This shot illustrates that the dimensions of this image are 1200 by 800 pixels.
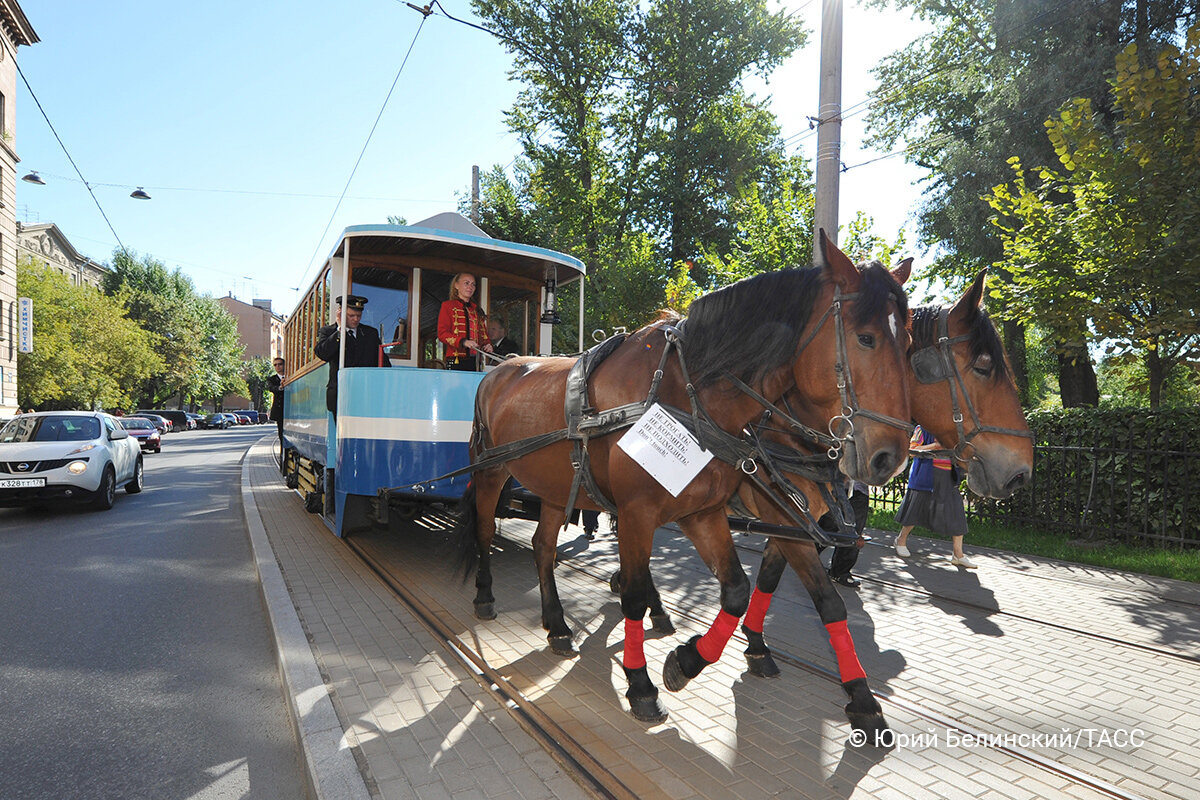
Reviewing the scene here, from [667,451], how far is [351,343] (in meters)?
4.52

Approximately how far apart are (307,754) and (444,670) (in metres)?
1.11

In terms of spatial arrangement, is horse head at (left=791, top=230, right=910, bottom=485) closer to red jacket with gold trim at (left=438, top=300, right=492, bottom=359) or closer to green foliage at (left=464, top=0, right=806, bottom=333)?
red jacket with gold trim at (left=438, top=300, right=492, bottom=359)

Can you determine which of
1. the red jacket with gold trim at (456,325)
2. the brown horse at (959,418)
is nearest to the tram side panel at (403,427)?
the red jacket with gold trim at (456,325)

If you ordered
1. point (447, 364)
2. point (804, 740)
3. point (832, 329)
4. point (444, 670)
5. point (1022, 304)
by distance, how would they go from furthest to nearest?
point (1022, 304), point (447, 364), point (444, 670), point (804, 740), point (832, 329)

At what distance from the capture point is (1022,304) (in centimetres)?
807

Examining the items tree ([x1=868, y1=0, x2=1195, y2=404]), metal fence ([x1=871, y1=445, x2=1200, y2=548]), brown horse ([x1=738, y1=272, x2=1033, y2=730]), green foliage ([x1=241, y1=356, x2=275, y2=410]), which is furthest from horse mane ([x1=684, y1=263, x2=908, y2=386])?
green foliage ([x1=241, y1=356, x2=275, y2=410])

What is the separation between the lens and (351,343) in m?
6.58

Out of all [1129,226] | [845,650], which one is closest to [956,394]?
[845,650]

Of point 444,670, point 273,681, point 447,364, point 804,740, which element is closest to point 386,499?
point 447,364

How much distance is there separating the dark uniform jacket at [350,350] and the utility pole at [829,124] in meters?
4.82

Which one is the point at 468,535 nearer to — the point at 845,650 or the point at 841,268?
the point at 845,650

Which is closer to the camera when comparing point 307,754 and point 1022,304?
point 307,754

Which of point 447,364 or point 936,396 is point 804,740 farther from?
point 447,364

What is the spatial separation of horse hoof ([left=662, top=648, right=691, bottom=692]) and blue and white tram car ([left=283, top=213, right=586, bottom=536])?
3287 mm
